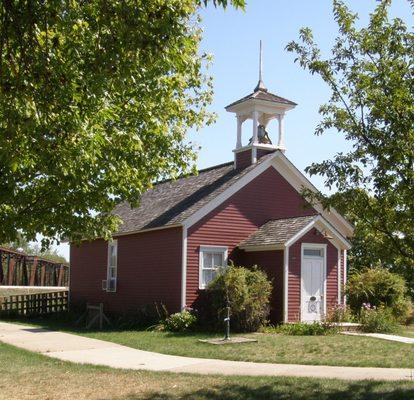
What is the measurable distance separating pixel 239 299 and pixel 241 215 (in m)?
3.95

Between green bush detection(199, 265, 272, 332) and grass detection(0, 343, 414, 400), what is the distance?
24.5 feet

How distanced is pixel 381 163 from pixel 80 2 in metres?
4.64

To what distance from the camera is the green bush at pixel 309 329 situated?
1827cm

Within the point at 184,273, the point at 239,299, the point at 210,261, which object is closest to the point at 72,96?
the point at 239,299

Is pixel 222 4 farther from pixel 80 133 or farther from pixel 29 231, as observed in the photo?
pixel 29 231

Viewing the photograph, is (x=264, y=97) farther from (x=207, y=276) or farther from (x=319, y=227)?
(x=207, y=276)

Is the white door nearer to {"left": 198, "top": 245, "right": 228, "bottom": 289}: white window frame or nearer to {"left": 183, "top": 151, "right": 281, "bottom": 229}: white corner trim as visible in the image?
{"left": 198, "top": 245, "right": 228, "bottom": 289}: white window frame

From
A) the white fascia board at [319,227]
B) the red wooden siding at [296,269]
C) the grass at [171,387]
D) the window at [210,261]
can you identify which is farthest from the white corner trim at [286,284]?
the grass at [171,387]

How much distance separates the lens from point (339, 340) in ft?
53.4

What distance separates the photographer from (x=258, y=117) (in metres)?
23.5

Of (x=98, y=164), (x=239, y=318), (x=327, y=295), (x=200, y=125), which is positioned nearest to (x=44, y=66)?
(x=98, y=164)

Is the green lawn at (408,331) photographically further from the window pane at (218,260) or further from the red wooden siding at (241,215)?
the window pane at (218,260)

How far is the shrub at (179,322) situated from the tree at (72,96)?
8.93 meters

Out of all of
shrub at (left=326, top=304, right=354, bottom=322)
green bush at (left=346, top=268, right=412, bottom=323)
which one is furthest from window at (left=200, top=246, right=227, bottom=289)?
green bush at (left=346, top=268, right=412, bottom=323)
